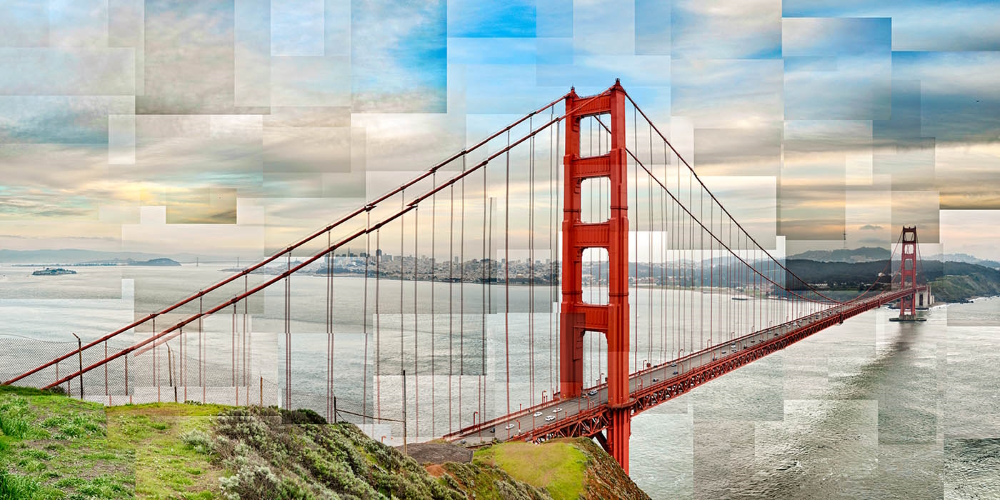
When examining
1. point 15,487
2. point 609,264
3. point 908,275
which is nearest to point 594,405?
point 609,264

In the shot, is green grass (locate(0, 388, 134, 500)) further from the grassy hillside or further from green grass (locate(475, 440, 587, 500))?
green grass (locate(475, 440, 587, 500))

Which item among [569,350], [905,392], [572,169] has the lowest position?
[905,392]

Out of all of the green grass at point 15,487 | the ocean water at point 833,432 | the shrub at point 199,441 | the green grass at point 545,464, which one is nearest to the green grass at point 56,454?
the green grass at point 15,487

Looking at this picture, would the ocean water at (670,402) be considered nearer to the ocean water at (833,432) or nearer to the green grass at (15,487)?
the ocean water at (833,432)

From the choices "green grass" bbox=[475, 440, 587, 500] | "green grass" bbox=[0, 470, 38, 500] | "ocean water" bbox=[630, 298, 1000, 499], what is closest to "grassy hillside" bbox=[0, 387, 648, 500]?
"green grass" bbox=[0, 470, 38, 500]

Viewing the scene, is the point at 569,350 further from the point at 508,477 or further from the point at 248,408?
the point at 248,408

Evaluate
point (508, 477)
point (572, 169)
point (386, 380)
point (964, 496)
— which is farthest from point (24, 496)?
point (386, 380)
